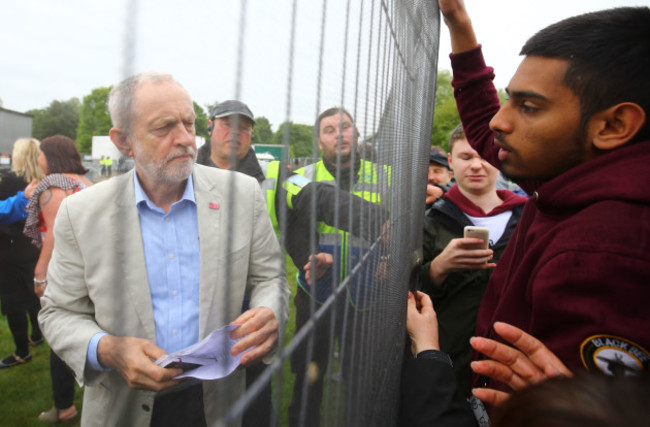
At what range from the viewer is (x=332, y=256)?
752 millimetres

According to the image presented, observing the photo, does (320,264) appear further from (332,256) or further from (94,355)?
(94,355)

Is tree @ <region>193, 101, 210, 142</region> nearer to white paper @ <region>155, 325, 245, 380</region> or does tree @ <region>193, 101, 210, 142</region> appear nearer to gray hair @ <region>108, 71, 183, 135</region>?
gray hair @ <region>108, 71, 183, 135</region>

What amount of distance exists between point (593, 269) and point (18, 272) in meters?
4.86

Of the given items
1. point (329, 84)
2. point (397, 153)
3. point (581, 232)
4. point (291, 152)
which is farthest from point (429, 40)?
point (291, 152)

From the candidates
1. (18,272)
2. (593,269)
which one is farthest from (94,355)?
(18,272)

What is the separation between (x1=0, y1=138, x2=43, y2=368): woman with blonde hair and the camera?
3539mm

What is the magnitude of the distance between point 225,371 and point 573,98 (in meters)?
1.06

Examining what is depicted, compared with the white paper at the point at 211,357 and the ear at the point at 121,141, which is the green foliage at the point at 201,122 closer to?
the ear at the point at 121,141

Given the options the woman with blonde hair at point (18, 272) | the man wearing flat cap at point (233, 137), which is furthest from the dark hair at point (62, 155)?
the woman with blonde hair at point (18, 272)

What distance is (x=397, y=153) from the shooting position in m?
1.39

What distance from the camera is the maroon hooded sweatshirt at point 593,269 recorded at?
2.63 feet

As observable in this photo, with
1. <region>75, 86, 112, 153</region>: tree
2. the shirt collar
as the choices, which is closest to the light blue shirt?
the shirt collar

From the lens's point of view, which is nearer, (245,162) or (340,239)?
(245,162)

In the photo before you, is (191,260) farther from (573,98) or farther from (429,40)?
(429,40)
